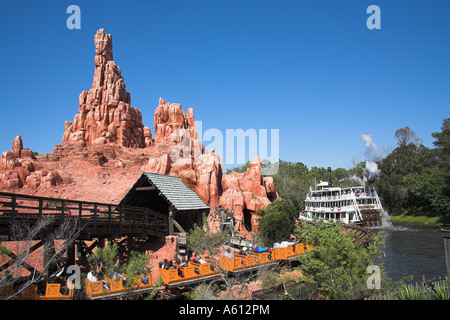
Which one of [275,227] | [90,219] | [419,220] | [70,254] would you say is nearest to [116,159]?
[275,227]

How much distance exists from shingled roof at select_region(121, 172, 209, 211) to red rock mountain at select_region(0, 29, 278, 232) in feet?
15.0

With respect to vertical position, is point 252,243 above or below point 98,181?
below

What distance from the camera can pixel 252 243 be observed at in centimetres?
2102

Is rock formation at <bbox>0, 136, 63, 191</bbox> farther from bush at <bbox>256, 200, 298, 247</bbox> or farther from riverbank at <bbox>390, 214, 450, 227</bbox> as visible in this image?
riverbank at <bbox>390, 214, 450, 227</bbox>

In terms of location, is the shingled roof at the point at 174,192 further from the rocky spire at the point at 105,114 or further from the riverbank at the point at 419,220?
the riverbank at the point at 419,220

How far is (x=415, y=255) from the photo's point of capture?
26.0 metres

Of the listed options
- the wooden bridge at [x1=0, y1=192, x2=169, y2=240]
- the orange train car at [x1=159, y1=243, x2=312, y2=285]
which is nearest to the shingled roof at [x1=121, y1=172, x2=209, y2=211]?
the wooden bridge at [x1=0, y1=192, x2=169, y2=240]

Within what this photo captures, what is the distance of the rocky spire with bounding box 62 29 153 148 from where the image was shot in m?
57.0

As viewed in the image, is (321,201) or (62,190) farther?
(321,201)

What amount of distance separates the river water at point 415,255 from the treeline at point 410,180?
35.0ft

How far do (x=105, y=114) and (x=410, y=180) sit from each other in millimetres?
59419
